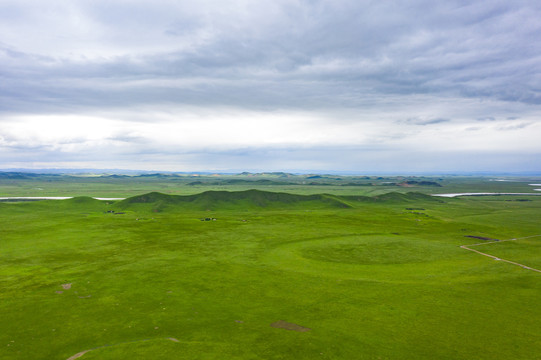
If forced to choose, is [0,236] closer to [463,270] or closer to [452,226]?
[463,270]

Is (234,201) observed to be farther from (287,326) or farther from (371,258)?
(287,326)

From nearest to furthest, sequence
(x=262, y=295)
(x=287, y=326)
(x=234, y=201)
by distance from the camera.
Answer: (x=287, y=326) → (x=262, y=295) → (x=234, y=201)

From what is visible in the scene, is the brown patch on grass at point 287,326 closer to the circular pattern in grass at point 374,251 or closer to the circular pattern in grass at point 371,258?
the circular pattern in grass at point 371,258

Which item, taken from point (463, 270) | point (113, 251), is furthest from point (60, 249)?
point (463, 270)

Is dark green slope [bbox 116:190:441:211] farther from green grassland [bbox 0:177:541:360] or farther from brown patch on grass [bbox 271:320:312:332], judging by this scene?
brown patch on grass [bbox 271:320:312:332]

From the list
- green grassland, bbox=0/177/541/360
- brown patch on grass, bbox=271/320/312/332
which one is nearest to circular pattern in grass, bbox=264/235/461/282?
green grassland, bbox=0/177/541/360

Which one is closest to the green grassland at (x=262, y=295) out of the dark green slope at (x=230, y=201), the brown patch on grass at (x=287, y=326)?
the brown patch on grass at (x=287, y=326)

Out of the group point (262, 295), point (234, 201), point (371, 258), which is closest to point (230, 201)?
point (234, 201)

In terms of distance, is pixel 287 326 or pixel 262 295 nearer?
Result: pixel 287 326
